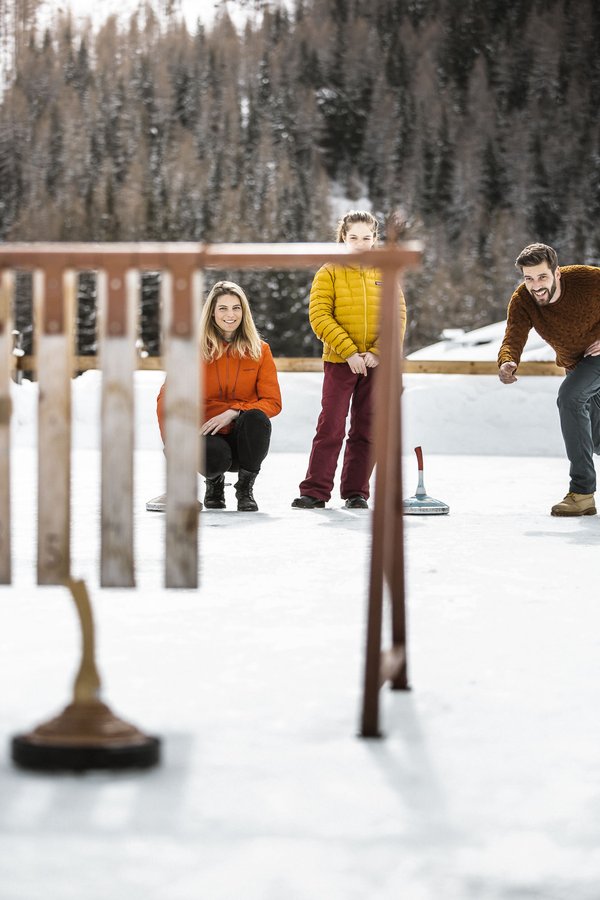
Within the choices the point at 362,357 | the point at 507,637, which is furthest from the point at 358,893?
the point at 362,357

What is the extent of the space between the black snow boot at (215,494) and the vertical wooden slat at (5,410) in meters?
3.14

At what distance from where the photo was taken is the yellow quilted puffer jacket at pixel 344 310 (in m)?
4.77

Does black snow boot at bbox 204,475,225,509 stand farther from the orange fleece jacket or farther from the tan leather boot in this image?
the tan leather boot

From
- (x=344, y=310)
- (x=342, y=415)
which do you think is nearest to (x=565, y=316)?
(x=344, y=310)

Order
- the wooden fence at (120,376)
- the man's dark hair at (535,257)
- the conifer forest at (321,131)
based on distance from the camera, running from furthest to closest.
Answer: the conifer forest at (321,131) → the man's dark hair at (535,257) → the wooden fence at (120,376)

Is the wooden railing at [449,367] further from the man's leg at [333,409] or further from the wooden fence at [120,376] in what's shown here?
the wooden fence at [120,376]

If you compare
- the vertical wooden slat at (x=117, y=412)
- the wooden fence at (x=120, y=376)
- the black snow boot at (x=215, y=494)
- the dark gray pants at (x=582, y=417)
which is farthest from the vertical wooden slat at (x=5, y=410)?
the dark gray pants at (x=582, y=417)

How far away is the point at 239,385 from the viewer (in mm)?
4887

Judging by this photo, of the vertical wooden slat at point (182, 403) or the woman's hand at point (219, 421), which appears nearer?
the vertical wooden slat at point (182, 403)

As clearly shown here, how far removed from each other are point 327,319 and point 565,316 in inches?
38.3

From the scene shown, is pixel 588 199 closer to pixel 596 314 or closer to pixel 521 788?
pixel 596 314

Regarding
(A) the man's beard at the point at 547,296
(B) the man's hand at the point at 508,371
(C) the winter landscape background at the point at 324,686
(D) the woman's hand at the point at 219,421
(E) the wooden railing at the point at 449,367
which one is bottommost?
(C) the winter landscape background at the point at 324,686

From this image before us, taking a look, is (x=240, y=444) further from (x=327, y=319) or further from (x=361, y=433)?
(x=327, y=319)

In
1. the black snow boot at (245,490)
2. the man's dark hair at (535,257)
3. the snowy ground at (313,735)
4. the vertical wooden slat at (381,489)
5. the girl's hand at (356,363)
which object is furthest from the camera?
the black snow boot at (245,490)
